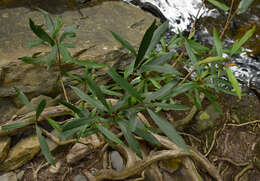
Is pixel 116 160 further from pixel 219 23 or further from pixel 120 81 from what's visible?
pixel 219 23

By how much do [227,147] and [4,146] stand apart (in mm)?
1909

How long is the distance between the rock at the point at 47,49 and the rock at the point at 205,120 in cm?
90

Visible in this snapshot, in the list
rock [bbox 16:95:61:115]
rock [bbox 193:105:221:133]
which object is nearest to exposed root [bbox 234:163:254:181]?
rock [bbox 193:105:221:133]

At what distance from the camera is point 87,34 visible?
7.05 ft

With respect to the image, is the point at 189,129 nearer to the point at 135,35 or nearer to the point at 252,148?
the point at 252,148

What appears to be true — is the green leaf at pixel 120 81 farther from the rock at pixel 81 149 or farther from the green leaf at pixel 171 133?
the rock at pixel 81 149

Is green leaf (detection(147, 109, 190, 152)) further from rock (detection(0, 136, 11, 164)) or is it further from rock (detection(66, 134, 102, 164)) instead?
rock (detection(0, 136, 11, 164))

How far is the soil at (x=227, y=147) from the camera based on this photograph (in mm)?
1705

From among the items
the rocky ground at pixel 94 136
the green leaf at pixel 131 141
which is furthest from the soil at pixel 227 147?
the green leaf at pixel 131 141

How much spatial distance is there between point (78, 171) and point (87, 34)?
1.25 meters

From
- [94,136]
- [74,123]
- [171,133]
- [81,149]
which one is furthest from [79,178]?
[171,133]

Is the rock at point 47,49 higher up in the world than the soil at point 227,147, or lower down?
higher up

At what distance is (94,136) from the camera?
1762 millimetres

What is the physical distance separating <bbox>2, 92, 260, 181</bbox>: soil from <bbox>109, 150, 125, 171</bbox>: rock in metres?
0.12
